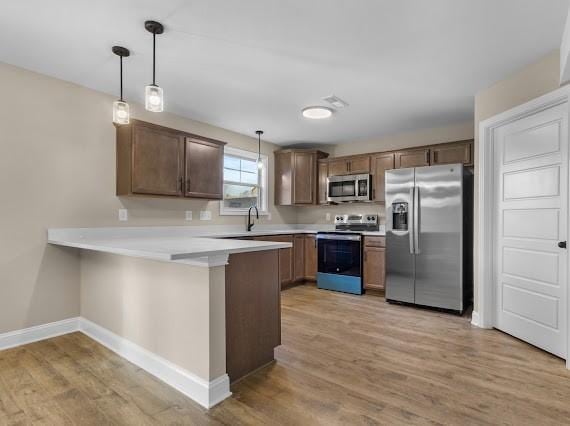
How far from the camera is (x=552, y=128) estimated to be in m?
2.62

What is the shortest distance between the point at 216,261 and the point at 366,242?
314cm

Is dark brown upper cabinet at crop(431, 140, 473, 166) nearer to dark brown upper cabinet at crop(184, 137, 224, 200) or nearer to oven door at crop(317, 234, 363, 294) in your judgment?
oven door at crop(317, 234, 363, 294)

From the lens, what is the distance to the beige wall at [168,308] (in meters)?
1.90

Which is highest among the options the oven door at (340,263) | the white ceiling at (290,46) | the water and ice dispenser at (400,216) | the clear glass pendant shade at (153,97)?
the white ceiling at (290,46)

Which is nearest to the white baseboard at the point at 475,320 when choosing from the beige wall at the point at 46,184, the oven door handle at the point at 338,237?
the oven door handle at the point at 338,237

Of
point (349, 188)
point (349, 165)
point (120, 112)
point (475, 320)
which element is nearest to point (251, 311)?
point (120, 112)

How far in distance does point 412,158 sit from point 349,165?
3.23ft

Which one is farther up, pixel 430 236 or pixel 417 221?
pixel 417 221

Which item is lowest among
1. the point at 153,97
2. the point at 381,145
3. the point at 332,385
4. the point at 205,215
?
the point at 332,385

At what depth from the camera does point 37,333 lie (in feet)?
9.43

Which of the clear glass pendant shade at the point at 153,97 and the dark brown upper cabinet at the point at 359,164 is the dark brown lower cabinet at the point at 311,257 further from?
the clear glass pendant shade at the point at 153,97

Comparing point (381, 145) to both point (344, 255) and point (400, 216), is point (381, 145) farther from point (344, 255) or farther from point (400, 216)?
point (344, 255)

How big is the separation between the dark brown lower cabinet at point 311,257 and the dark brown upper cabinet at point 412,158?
172 cm

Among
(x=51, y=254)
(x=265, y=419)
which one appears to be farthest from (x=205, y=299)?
(x=51, y=254)
